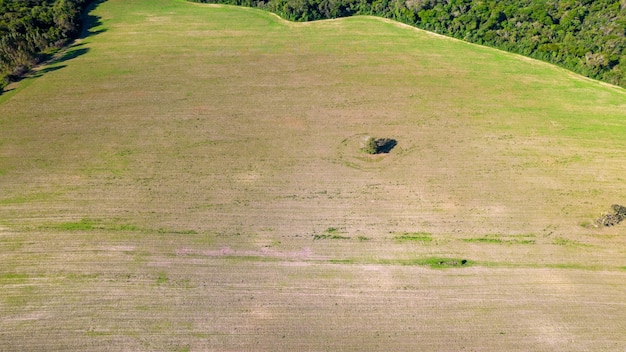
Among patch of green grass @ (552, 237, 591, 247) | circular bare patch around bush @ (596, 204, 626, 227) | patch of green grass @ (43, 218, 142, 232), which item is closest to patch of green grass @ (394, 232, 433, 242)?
patch of green grass @ (552, 237, 591, 247)

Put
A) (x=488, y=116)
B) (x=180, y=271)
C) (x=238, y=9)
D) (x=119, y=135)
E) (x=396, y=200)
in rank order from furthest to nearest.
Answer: (x=238, y=9), (x=488, y=116), (x=119, y=135), (x=396, y=200), (x=180, y=271)

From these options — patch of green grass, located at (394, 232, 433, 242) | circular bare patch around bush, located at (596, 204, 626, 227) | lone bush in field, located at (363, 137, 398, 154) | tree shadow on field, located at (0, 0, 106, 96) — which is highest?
tree shadow on field, located at (0, 0, 106, 96)

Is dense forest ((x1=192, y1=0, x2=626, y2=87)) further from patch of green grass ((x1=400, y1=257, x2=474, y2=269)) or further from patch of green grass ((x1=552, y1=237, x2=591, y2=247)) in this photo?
patch of green grass ((x1=400, y1=257, x2=474, y2=269))

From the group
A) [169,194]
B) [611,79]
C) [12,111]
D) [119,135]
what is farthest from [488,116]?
[12,111]

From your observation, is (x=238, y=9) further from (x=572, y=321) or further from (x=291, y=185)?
(x=572, y=321)

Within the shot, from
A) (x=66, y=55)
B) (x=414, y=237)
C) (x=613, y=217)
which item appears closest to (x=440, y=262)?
(x=414, y=237)

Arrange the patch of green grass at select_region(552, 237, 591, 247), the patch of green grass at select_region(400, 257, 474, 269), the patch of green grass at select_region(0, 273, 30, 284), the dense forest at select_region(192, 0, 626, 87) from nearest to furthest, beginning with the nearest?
the patch of green grass at select_region(0, 273, 30, 284), the patch of green grass at select_region(400, 257, 474, 269), the patch of green grass at select_region(552, 237, 591, 247), the dense forest at select_region(192, 0, 626, 87)

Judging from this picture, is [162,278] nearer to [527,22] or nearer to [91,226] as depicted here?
[91,226]
